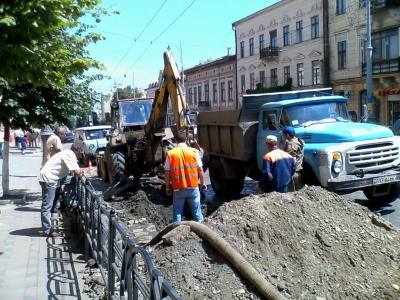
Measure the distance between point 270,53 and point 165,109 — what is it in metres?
31.8

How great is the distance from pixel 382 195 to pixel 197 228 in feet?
18.4

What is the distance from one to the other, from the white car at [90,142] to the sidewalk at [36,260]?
14568mm

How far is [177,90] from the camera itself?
460 inches

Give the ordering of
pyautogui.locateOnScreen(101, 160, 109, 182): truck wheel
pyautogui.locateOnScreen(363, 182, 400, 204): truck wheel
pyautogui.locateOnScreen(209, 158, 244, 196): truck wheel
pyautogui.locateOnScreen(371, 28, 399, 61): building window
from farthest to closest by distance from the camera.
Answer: pyautogui.locateOnScreen(371, 28, 399, 61): building window, pyautogui.locateOnScreen(101, 160, 109, 182): truck wheel, pyautogui.locateOnScreen(209, 158, 244, 196): truck wheel, pyautogui.locateOnScreen(363, 182, 400, 204): truck wheel

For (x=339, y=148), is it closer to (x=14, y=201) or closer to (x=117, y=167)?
(x=117, y=167)

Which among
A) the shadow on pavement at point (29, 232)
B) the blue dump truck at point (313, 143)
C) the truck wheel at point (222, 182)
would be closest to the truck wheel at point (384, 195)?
the blue dump truck at point (313, 143)

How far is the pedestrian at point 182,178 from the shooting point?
743 centimetres

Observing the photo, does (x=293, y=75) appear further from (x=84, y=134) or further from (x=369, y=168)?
(x=369, y=168)

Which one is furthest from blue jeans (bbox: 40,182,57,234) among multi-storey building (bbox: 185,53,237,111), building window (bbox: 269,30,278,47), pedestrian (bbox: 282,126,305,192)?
multi-storey building (bbox: 185,53,237,111)

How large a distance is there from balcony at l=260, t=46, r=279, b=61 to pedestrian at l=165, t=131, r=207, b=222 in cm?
3681

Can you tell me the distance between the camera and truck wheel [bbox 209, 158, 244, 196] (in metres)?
12.3

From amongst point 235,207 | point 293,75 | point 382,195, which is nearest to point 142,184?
point 382,195

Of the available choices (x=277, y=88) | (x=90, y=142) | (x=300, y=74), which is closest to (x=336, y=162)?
(x=90, y=142)

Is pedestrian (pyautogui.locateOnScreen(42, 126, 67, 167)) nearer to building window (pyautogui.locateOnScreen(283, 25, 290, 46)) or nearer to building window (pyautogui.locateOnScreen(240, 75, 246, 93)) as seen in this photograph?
building window (pyautogui.locateOnScreen(283, 25, 290, 46))
